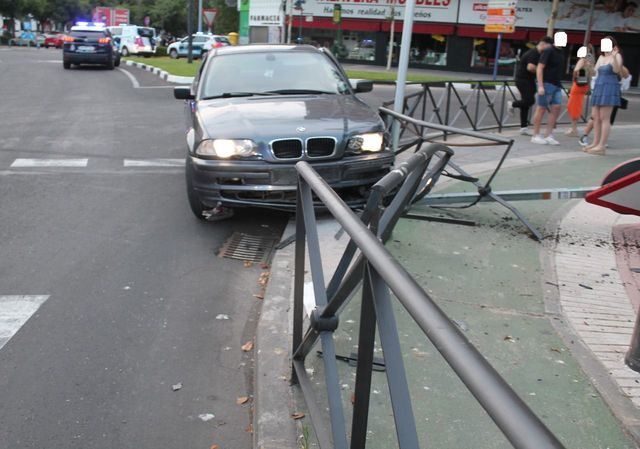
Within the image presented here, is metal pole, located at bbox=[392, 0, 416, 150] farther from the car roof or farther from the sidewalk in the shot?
the sidewalk

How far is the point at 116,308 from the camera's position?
4.48 meters

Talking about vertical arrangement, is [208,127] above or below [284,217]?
above

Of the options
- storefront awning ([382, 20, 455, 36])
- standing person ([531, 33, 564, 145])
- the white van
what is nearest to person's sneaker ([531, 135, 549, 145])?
standing person ([531, 33, 564, 145])

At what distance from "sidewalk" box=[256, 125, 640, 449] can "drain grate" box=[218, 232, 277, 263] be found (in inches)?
14.5

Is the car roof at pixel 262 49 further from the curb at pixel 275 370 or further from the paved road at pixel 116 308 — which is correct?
the curb at pixel 275 370

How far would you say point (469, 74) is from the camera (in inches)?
1487

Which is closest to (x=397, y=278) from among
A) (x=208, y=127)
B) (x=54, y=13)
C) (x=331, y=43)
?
(x=208, y=127)

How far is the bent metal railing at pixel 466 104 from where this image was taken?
11523mm

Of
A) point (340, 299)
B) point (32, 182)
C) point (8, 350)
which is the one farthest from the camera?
point (32, 182)

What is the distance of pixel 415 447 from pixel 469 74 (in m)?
38.2

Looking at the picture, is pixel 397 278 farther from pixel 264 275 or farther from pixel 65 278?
pixel 65 278

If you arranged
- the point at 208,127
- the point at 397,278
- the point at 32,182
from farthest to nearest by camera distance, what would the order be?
the point at 32,182
the point at 208,127
the point at 397,278

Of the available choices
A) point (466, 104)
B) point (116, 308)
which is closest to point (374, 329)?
point (116, 308)

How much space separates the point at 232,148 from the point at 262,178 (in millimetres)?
391
